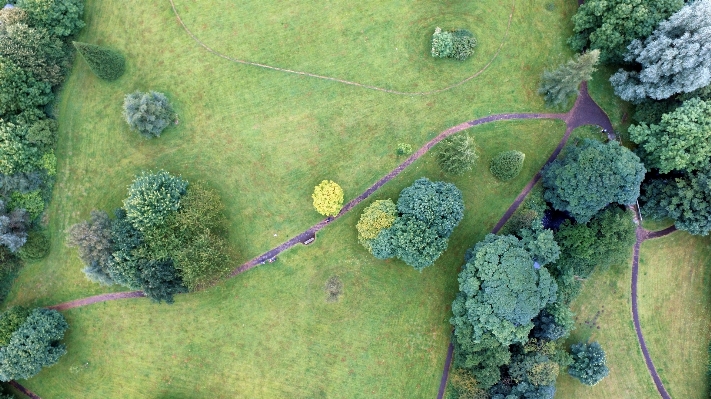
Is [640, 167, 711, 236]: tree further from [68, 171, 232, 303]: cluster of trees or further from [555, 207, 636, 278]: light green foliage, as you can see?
[68, 171, 232, 303]: cluster of trees

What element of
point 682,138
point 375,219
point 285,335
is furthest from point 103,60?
point 682,138

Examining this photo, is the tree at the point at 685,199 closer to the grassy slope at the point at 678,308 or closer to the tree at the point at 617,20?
the grassy slope at the point at 678,308

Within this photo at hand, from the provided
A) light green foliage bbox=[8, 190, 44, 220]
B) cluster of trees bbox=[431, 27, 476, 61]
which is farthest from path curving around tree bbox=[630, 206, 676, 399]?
light green foliage bbox=[8, 190, 44, 220]

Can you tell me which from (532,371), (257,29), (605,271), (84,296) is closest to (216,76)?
(257,29)

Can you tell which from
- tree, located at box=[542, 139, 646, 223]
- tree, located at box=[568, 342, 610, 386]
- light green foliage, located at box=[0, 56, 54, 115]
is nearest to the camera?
tree, located at box=[542, 139, 646, 223]

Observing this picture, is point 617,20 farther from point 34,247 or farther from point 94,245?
point 34,247
